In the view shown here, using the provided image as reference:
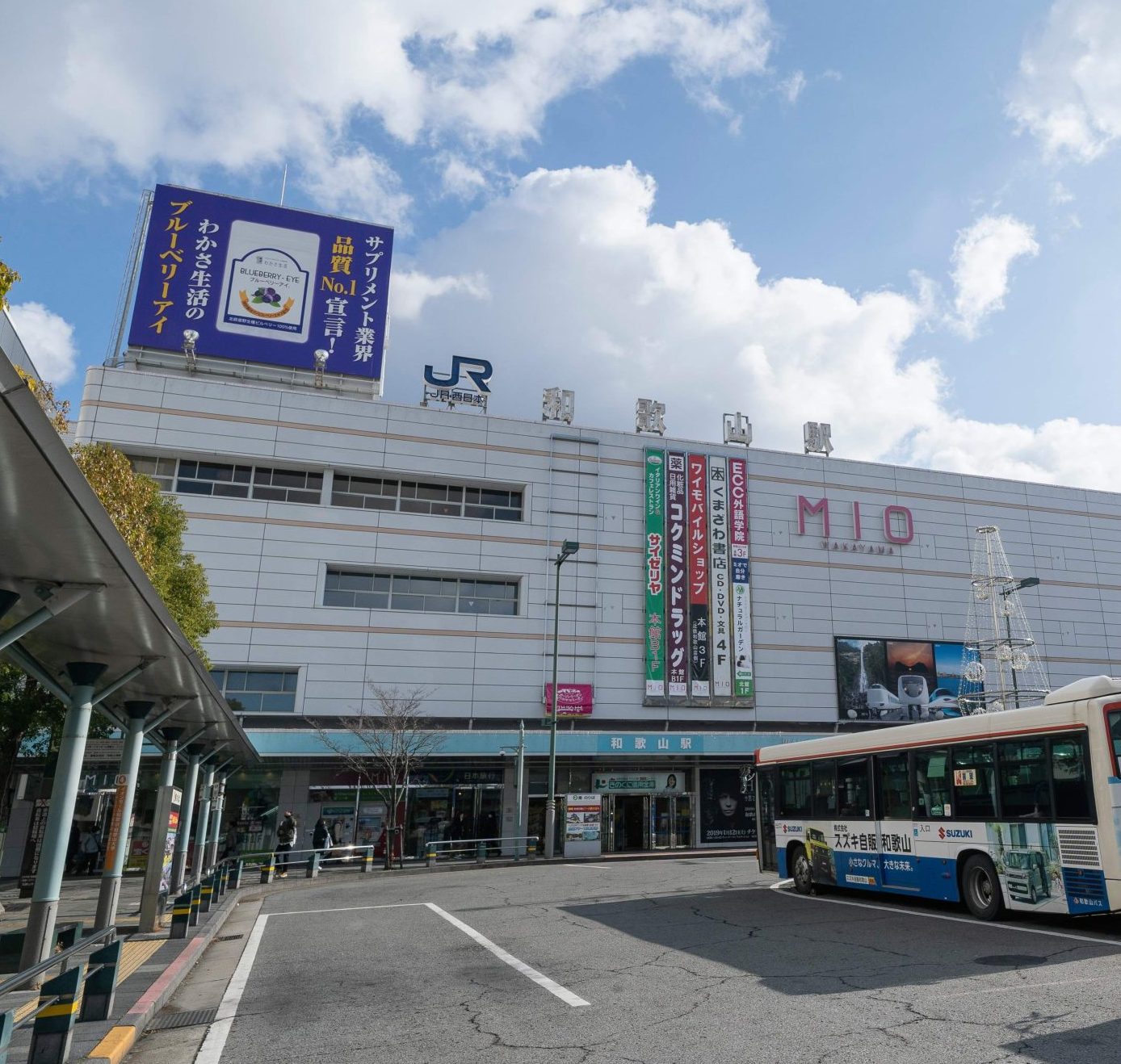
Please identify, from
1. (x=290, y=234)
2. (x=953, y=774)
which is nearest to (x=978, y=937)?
(x=953, y=774)

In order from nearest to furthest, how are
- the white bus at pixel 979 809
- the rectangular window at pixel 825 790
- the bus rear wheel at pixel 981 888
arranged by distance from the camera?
1. the white bus at pixel 979 809
2. the bus rear wheel at pixel 981 888
3. the rectangular window at pixel 825 790

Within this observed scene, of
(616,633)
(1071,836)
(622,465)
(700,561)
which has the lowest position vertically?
(1071,836)

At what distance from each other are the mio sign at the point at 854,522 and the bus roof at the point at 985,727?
2659 cm

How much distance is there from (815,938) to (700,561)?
29.2 metres

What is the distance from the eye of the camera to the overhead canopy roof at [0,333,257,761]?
5.12 m

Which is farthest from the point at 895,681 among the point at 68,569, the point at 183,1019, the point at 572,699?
the point at 68,569

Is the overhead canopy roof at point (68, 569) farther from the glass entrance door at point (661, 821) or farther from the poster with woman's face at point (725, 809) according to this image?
the poster with woman's face at point (725, 809)

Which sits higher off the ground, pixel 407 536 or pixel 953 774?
pixel 407 536

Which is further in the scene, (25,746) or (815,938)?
(25,746)

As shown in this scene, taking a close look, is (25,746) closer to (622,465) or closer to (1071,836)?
(622,465)

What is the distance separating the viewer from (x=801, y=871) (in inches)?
660

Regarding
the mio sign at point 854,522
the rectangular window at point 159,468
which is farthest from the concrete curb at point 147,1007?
the mio sign at point 854,522

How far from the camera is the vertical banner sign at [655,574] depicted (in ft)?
125

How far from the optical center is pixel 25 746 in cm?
2980
